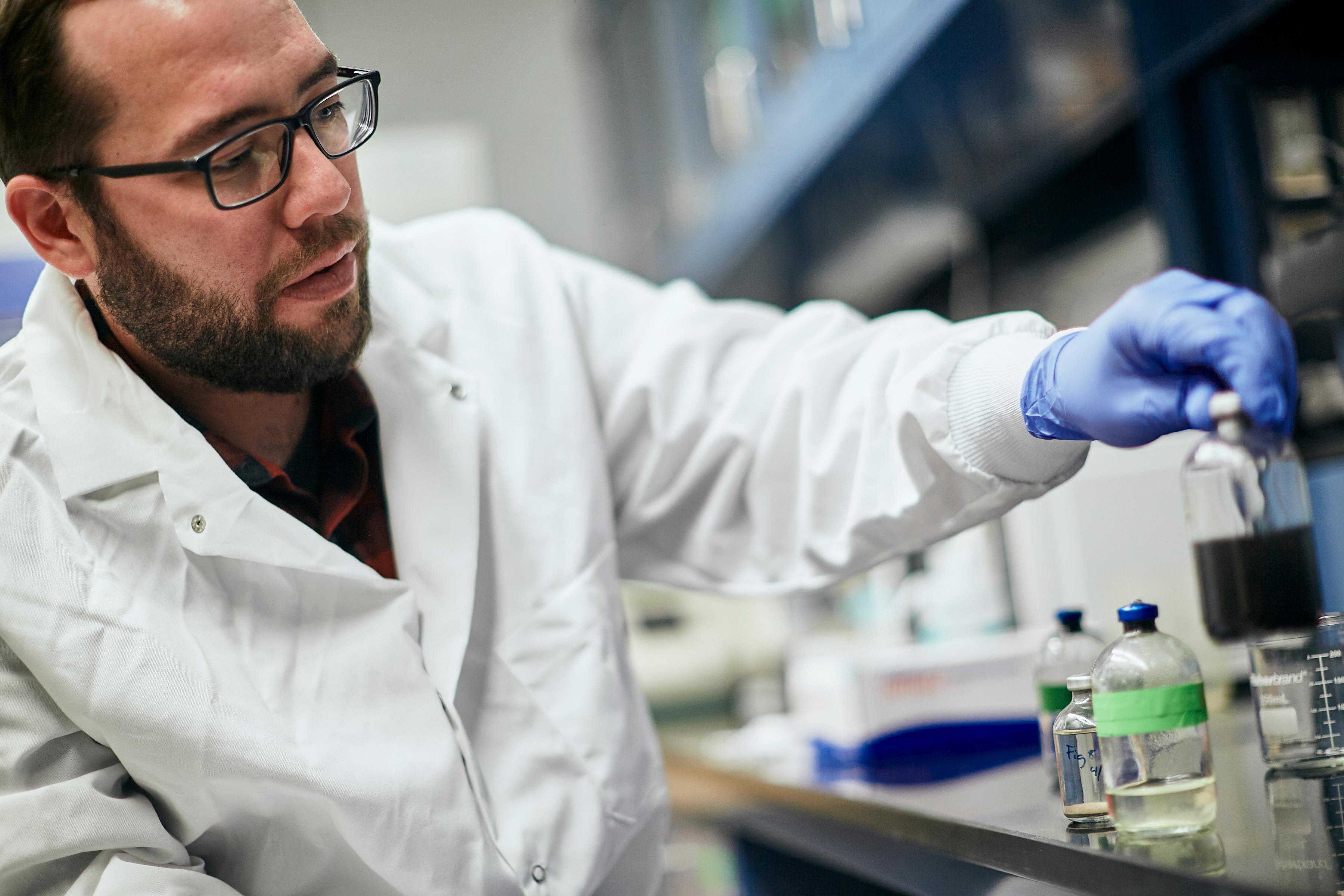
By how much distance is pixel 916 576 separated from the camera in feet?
6.45

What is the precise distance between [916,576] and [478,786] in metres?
1.15

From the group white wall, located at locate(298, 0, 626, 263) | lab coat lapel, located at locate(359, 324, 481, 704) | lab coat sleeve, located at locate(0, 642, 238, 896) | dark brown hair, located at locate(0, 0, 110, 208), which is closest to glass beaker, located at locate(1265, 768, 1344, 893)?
lab coat lapel, located at locate(359, 324, 481, 704)

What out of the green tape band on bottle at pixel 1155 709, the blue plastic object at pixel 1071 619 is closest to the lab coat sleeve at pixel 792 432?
the blue plastic object at pixel 1071 619

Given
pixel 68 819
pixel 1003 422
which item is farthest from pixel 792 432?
pixel 68 819

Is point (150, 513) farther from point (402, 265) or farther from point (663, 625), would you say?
point (663, 625)

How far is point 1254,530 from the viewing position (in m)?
Result: 0.69

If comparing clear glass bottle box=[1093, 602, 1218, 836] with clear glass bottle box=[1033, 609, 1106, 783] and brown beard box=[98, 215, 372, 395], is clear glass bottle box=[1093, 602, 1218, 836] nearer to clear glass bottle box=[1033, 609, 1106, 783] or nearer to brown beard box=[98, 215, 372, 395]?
clear glass bottle box=[1033, 609, 1106, 783]

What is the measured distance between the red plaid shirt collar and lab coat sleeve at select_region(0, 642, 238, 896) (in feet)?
0.84

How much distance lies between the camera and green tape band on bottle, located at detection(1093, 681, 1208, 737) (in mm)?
753

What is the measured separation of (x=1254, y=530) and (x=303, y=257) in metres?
0.76

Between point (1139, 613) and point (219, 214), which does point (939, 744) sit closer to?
point (1139, 613)

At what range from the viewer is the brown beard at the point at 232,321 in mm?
979

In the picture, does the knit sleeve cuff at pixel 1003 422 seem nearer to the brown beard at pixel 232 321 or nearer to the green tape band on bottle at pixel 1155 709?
the green tape band on bottle at pixel 1155 709

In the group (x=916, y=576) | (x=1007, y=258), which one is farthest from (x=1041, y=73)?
(x=916, y=576)
